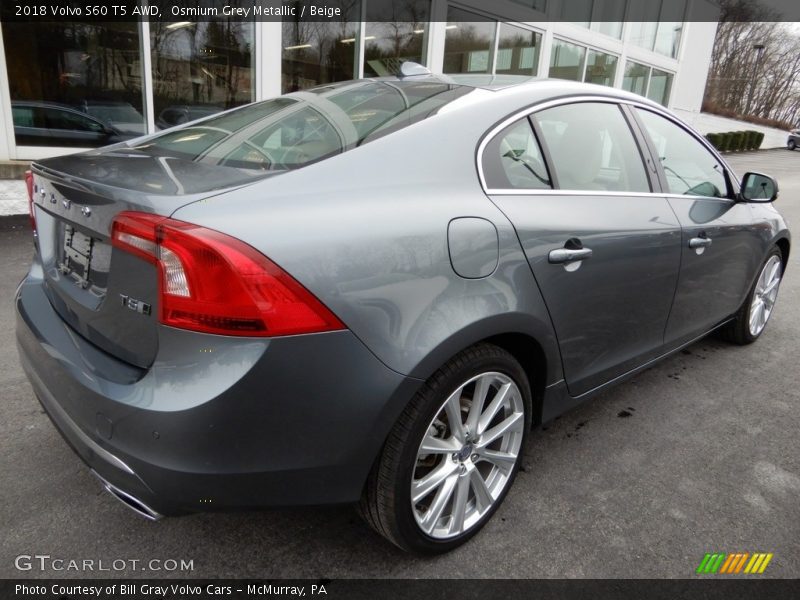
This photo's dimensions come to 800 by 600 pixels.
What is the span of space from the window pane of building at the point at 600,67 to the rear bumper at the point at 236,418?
56.2 feet

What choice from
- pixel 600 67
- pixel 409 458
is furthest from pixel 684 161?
pixel 600 67

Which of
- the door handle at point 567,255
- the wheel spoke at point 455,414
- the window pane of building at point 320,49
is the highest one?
the window pane of building at point 320,49

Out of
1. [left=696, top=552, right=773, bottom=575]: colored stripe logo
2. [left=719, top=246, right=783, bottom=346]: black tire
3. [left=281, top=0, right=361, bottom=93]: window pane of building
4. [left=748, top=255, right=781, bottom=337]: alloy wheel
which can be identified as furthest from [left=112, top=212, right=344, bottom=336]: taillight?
[left=281, top=0, right=361, bottom=93]: window pane of building

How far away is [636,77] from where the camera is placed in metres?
20.0

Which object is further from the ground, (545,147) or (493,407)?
(545,147)

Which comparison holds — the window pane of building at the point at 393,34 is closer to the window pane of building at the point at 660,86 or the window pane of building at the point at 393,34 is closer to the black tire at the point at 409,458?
the black tire at the point at 409,458

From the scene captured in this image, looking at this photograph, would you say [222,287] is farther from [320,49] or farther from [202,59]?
[320,49]

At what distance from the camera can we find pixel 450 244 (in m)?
1.71

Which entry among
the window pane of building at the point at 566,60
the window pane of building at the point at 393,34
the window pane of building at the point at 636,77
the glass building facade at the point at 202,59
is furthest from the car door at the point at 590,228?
the window pane of building at the point at 636,77

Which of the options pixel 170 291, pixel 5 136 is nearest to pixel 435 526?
pixel 170 291

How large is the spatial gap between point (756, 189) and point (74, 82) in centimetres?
796

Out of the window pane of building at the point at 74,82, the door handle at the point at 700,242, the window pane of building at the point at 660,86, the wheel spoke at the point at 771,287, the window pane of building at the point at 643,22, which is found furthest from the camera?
the window pane of building at the point at 660,86

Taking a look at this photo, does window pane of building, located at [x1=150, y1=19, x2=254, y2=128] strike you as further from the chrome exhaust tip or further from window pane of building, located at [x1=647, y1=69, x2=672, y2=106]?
window pane of building, located at [x1=647, y1=69, x2=672, y2=106]

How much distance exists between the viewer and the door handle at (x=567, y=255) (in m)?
2.01
